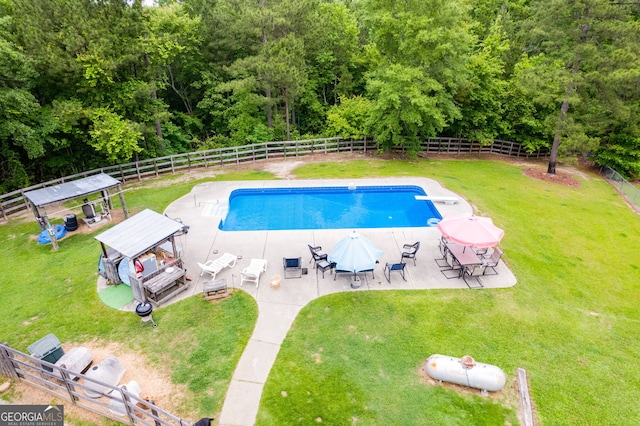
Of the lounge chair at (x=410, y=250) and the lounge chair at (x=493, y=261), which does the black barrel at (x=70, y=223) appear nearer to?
the lounge chair at (x=410, y=250)

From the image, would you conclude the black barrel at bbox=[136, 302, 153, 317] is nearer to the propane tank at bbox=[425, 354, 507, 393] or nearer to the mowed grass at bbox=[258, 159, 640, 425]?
the mowed grass at bbox=[258, 159, 640, 425]

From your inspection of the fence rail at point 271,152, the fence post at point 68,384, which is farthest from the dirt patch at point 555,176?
the fence post at point 68,384

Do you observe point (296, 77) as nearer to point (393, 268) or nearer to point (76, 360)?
point (393, 268)

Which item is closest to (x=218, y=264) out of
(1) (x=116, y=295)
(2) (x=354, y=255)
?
(1) (x=116, y=295)

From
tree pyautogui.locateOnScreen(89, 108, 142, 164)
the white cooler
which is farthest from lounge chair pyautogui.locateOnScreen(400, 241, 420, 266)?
tree pyautogui.locateOnScreen(89, 108, 142, 164)

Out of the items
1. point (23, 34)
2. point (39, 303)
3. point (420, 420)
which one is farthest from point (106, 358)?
→ point (23, 34)

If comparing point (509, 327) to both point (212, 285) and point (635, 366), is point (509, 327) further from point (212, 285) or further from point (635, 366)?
point (212, 285)
